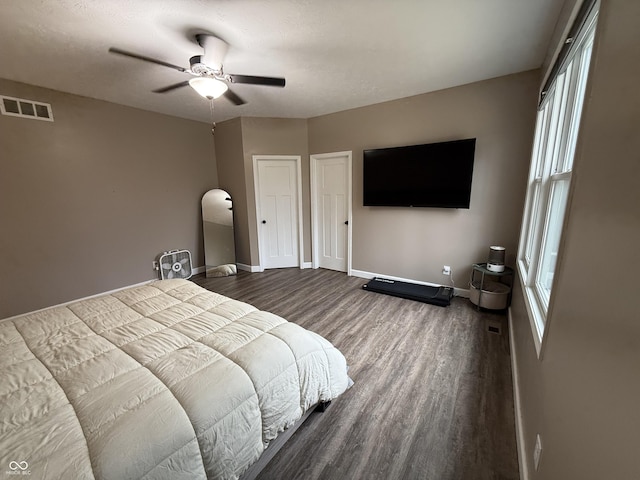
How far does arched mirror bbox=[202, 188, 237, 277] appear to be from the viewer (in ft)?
14.8

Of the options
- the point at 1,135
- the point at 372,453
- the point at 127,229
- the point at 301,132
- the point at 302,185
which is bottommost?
the point at 372,453

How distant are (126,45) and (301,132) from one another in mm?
2594

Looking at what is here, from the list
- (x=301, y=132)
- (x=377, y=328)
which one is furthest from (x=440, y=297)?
(x=301, y=132)

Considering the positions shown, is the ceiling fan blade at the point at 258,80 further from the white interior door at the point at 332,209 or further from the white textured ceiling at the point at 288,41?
the white interior door at the point at 332,209

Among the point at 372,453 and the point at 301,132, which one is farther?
the point at 301,132

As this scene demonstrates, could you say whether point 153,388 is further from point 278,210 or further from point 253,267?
point 278,210

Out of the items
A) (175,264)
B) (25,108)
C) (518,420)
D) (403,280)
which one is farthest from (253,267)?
(518,420)

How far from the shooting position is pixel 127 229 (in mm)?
3719

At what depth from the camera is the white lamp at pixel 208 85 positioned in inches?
83.1

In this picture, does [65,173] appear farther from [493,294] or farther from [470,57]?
[493,294]

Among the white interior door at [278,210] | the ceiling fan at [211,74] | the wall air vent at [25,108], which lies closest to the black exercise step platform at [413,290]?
the white interior door at [278,210]

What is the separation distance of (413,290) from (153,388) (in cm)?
308

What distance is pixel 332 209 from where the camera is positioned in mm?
4453

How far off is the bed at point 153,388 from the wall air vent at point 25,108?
8.34 feet
